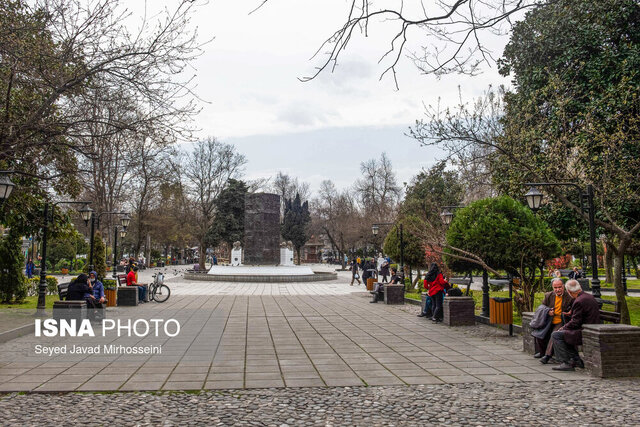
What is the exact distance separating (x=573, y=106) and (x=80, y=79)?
13.7m

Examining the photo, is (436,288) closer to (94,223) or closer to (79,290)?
(79,290)

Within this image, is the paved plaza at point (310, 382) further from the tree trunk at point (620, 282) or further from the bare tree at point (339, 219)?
the bare tree at point (339, 219)

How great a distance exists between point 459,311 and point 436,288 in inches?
36.0

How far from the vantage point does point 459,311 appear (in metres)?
11.2

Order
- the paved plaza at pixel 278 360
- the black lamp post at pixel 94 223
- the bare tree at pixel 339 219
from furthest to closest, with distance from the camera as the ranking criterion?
the bare tree at pixel 339 219 < the black lamp post at pixel 94 223 < the paved plaza at pixel 278 360

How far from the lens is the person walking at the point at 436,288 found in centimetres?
1178

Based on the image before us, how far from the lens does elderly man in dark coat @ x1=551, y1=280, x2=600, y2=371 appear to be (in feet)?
22.1

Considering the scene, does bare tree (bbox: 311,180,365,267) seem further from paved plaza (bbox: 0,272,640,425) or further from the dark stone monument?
paved plaza (bbox: 0,272,640,425)

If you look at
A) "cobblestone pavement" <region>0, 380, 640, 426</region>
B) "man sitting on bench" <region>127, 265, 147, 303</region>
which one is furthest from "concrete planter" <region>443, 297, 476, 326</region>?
"man sitting on bench" <region>127, 265, 147, 303</region>

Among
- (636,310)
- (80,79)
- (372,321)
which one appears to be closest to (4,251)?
(80,79)

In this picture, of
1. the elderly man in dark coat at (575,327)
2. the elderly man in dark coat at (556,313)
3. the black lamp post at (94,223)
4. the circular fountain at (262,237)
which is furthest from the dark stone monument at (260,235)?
the elderly man in dark coat at (575,327)

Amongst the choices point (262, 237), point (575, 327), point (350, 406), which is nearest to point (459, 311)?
point (575, 327)

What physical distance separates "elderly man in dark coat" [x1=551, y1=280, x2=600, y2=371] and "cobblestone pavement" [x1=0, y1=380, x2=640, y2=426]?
0.92 m

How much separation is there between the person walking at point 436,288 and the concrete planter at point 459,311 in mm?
404
